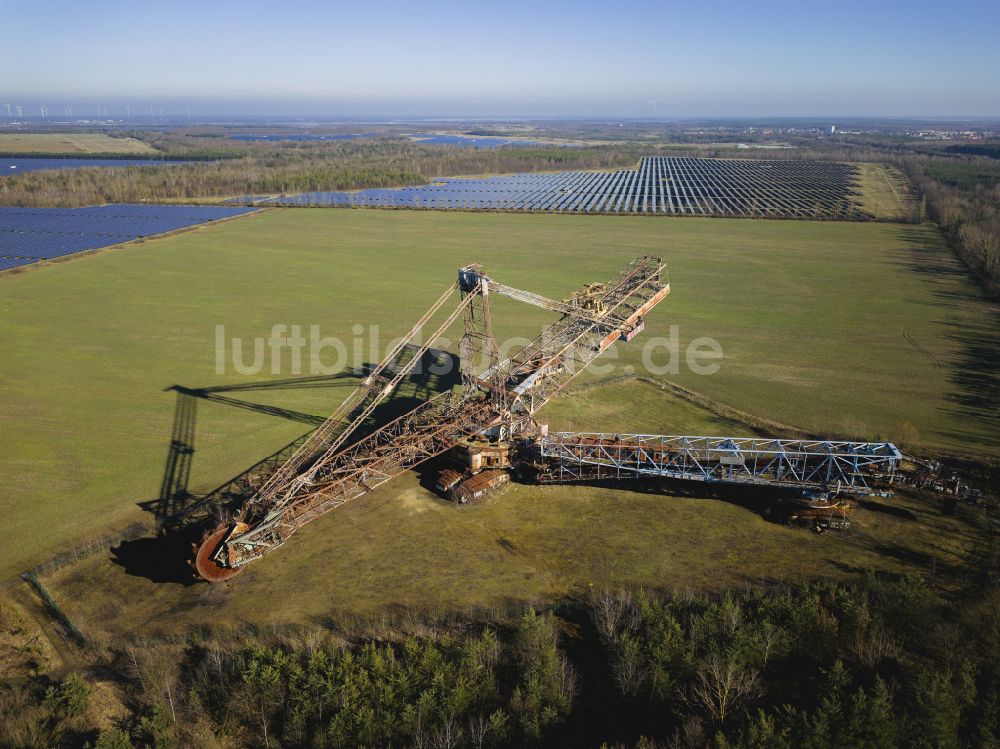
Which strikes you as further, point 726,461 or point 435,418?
point 435,418

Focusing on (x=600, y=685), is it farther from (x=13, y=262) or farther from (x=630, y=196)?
(x=630, y=196)

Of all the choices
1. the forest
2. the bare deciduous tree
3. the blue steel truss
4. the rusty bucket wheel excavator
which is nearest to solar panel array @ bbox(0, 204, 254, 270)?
the rusty bucket wheel excavator

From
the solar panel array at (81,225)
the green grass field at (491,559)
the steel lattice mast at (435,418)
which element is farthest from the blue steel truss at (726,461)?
the solar panel array at (81,225)

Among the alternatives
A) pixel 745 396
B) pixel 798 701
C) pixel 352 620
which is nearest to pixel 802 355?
pixel 745 396

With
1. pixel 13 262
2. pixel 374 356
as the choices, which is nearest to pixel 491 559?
pixel 374 356

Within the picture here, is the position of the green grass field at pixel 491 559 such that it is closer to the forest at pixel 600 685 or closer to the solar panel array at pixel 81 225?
the forest at pixel 600 685
